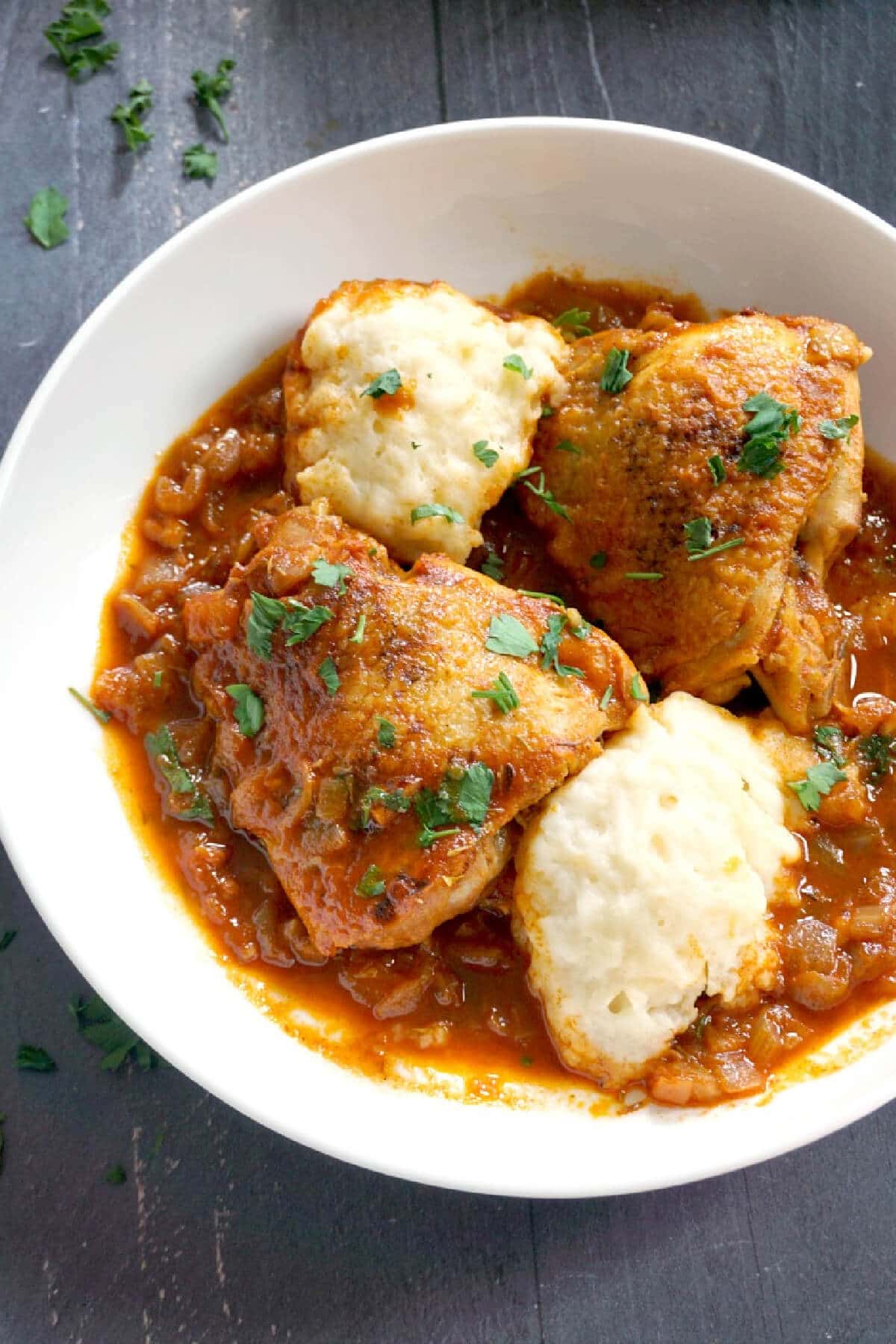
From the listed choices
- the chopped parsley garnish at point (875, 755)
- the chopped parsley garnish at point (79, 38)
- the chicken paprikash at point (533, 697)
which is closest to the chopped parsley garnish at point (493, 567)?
the chicken paprikash at point (533, 697)

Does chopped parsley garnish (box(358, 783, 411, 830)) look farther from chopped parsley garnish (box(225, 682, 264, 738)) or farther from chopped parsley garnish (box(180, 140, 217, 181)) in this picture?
chopped parsley garnish (box(180, 140, 217, 181))

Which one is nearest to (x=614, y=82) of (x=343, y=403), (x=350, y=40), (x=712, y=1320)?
(x=350, y=40)

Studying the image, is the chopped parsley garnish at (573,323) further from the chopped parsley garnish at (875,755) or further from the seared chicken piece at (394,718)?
the chopped parsley garnish at (875,755)

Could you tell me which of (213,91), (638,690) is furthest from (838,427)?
(213,91)

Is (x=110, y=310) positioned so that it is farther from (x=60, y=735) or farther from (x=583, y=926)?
(x=583, y=926)

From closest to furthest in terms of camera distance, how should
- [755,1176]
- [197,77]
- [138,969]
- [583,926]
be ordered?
[583,926]
[138,969]
[755,1176]
[197,77]

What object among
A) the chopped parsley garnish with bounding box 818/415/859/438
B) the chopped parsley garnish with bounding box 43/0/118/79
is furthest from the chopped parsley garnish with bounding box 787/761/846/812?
the chopped parsley garnish with bounding box 43/0/118/79
